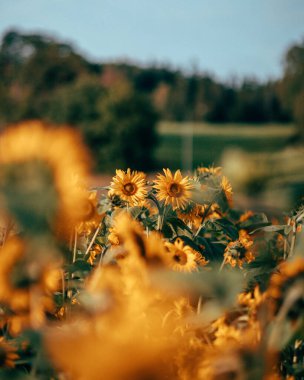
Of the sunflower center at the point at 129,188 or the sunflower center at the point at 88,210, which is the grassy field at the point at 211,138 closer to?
the sunflower center at the point at 129,188

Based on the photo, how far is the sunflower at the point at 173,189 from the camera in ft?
6.42

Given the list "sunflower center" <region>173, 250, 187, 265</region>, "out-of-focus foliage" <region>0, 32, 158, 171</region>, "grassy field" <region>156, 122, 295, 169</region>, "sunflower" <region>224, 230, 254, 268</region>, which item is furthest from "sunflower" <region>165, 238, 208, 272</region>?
"grassy field" <region>156, 122, 295, 169</region>

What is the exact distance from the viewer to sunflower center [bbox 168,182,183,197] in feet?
6.56

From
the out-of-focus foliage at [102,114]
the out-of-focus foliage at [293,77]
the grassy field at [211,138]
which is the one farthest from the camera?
the grassy field at [211,138]

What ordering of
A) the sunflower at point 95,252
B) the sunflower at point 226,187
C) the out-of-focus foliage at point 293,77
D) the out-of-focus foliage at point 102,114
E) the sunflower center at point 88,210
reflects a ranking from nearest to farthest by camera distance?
A: the sunflower center at point 88,210 → the sunflower at point 95,252 → the sunflower at point 226,187 → the out-of-focus foliage at point 102,114 → the out-of-focus foliage at point 293,77

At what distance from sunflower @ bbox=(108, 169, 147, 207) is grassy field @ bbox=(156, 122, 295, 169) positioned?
33588 millimetres

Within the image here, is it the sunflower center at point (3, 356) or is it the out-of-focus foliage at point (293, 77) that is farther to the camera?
the out-of-focus foliage at point (293, 77)

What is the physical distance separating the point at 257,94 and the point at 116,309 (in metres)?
51.5

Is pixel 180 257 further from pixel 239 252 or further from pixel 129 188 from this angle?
pixel 129 188

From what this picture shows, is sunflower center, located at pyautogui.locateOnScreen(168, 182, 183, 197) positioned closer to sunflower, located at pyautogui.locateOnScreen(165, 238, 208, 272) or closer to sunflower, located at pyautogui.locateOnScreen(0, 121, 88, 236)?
sunflower, located at pyautogui.locateOnScreen(165, 238, 208, 272)

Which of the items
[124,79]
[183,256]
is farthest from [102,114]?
[183,256]

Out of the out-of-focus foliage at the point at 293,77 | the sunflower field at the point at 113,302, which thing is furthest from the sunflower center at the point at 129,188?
the out-of-focus foliage at the point at 293,77

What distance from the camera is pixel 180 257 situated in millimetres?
1387

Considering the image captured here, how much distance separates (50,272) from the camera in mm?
1110
